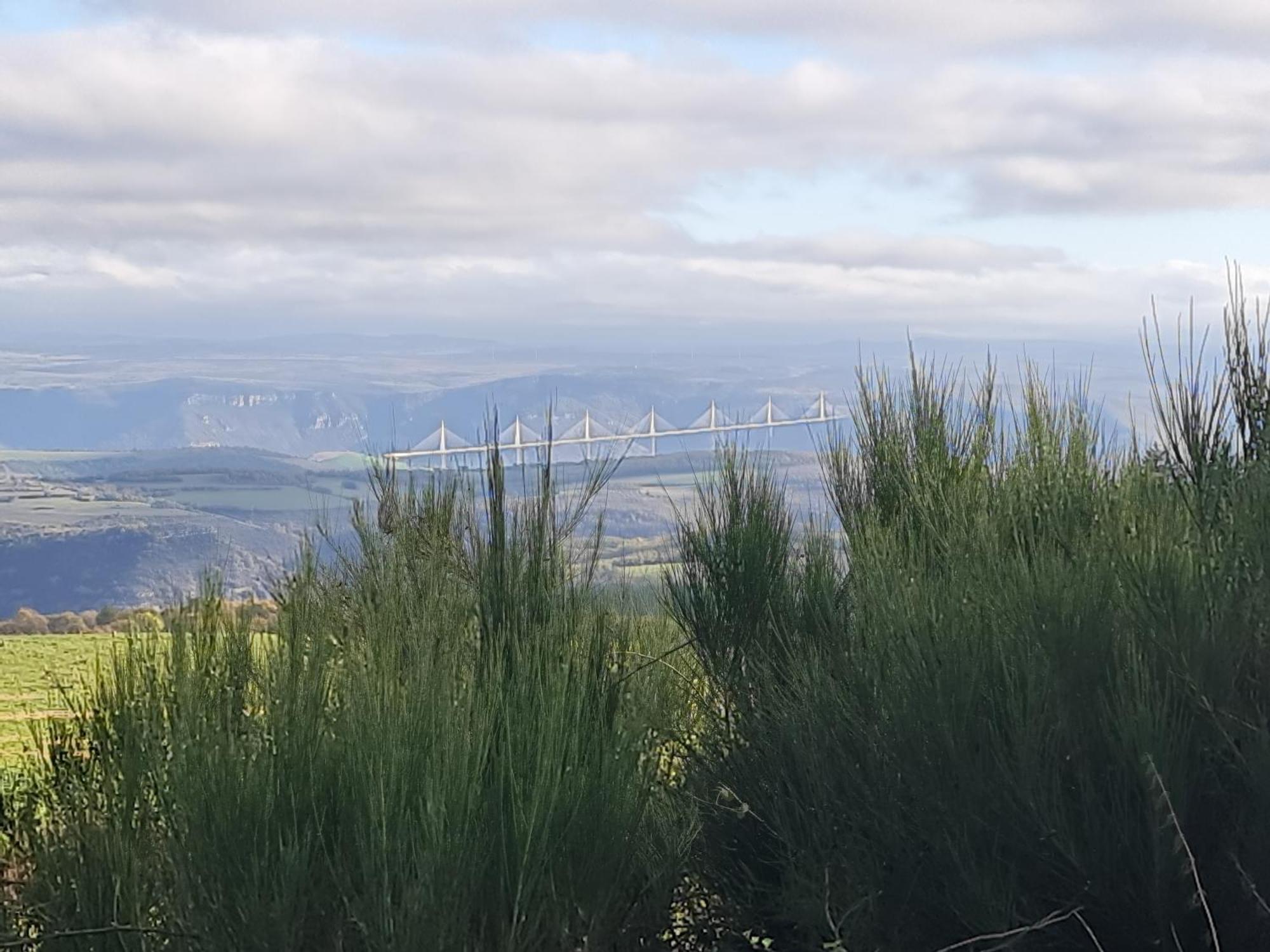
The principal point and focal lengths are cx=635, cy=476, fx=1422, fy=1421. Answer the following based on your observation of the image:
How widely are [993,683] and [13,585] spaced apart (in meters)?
35.5

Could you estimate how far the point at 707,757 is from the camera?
480 centimetres

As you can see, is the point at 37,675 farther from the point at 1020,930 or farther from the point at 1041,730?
the point at 1020,930

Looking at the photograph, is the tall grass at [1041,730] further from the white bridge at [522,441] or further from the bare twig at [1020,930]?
the white bridge at [522,441]

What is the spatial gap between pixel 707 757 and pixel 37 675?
7.59 m

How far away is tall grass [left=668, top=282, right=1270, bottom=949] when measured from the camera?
3.38 m

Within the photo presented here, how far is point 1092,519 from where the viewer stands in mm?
4988

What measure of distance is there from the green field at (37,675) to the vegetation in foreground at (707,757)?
1.13ft

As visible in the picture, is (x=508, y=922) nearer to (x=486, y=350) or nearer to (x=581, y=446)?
(x=581, y=446)

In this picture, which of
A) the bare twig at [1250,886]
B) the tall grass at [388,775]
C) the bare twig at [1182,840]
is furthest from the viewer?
the tall grass at [388,775]

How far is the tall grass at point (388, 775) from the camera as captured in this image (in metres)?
3.21

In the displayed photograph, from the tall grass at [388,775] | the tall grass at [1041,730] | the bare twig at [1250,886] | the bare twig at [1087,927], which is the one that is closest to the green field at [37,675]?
the tall grass at [388,775]

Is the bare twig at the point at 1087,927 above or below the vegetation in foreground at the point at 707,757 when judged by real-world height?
below

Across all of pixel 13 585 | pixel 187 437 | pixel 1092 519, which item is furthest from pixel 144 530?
pixel 187 437

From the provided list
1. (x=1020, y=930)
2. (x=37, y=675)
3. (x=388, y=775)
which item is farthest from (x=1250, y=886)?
(x=37, y=675)
